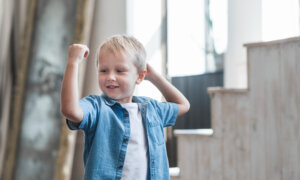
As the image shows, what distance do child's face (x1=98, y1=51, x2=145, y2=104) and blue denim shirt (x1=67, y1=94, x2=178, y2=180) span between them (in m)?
0.04

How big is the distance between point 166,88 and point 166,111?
0.29ft

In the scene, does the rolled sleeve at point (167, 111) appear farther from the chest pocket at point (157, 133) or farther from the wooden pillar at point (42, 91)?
the wooden pillar at point (42, 91)

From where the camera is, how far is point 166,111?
138 cm

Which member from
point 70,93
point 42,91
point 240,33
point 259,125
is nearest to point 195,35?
point 240,33

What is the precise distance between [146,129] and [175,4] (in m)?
2.20

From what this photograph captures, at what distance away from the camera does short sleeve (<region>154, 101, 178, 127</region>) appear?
54.0 inches

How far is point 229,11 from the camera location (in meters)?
2.64

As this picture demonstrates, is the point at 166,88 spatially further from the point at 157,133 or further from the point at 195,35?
the point at 195,35

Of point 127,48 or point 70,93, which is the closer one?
point 70,93

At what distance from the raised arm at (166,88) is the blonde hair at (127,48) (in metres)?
0.09

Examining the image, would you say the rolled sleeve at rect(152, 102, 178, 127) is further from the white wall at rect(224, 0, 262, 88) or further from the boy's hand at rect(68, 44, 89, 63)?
the white wall at rect(224, 0, 262, 88)

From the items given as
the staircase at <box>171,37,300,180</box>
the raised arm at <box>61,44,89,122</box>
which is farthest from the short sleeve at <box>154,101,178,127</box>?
the staircase at <box>171,37,300,180</box>

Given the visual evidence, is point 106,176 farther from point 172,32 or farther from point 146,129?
point 172,32

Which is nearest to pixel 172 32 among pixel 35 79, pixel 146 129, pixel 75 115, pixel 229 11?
pixel 229 11
